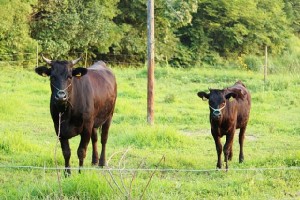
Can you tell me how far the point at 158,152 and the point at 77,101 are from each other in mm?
2643

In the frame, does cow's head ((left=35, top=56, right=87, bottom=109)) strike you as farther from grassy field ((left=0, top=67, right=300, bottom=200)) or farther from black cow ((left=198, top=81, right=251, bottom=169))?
black cow ((left=198, top=81, right=251, bottom=169))

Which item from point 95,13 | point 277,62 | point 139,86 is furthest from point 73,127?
point 277,62

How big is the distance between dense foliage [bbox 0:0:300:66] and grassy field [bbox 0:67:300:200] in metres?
7.54

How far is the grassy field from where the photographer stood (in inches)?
→ 256

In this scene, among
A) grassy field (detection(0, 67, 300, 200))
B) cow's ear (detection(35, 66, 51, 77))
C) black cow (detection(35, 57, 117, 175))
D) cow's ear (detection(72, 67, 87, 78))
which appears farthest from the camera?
cow's ear (detection(72, 67, 87, 78))

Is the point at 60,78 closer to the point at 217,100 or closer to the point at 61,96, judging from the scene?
the point at 61,96

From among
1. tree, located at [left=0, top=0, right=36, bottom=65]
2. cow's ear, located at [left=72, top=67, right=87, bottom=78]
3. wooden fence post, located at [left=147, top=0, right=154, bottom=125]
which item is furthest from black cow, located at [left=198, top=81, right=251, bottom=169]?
tree, located at [left=0, top=0, right=36, bottom=65]

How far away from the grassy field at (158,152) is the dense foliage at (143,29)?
754cm

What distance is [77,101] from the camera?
8156mm

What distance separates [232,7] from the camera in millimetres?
40656

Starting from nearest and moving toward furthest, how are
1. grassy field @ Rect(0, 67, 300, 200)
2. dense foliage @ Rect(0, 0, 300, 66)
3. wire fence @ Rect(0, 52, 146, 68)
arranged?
grassy field @ Rect(0, 67, 300, 200)
wire fence @ Rect(0, 52, 146, 68)
dense foliage @ Rect(0, 0, 300, 66)

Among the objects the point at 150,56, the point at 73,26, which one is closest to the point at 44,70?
the point at 150,56

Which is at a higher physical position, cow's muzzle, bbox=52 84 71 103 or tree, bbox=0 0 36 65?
tree, bbox=0 0 36 65

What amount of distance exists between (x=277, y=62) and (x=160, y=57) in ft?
29.7
